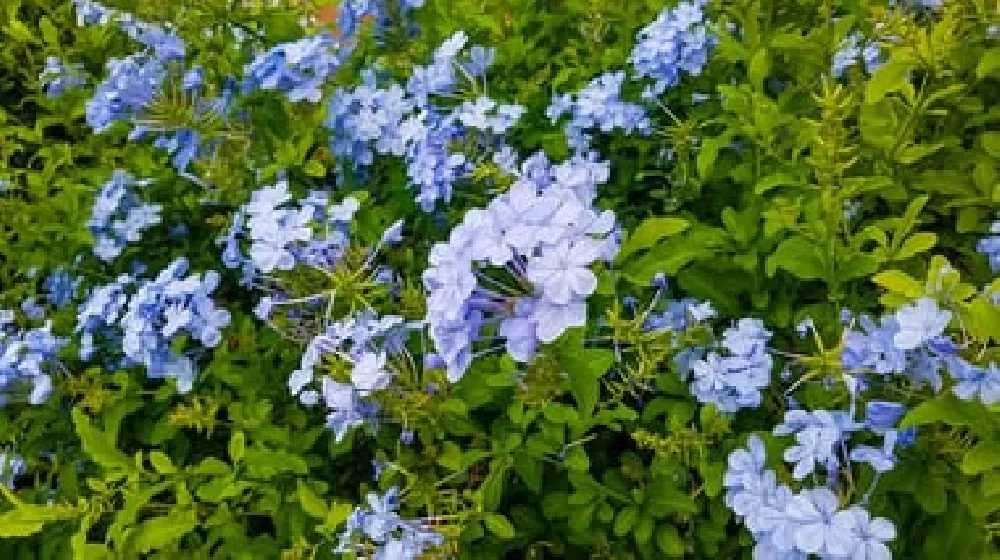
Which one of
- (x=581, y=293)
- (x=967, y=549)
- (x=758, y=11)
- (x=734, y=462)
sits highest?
(x=581, y=293)

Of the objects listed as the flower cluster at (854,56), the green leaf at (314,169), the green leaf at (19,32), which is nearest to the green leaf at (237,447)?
the green leaf at (314,169)

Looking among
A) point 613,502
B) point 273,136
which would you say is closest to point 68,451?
point 273,136

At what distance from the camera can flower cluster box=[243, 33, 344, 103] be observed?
2320 millimetres

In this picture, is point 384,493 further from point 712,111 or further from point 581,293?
point 712,111

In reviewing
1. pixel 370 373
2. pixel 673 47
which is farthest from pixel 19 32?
pixel 370 373

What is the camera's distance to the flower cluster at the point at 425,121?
7.04 feet

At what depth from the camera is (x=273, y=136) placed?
2.47 m

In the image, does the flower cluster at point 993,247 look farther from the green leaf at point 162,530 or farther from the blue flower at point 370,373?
the green leaf at point 162,530

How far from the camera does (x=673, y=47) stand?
86.1 inches

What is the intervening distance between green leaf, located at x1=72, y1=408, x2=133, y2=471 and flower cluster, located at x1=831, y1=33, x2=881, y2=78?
1337mm

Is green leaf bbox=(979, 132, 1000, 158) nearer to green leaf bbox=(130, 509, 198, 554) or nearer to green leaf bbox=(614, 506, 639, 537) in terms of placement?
green leaf bbox=(614, 506, 639, 537)

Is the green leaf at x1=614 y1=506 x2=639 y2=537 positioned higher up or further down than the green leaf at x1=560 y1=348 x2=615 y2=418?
further down

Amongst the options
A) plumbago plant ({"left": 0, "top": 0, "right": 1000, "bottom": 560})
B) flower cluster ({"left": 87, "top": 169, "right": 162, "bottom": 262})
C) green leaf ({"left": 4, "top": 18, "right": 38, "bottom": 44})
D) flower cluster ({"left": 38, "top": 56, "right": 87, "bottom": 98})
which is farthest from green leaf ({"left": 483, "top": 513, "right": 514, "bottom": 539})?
green leaf ({"left": 4, "top": 18, "right": 38, "bottom": 44})

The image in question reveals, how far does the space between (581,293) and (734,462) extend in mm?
368
